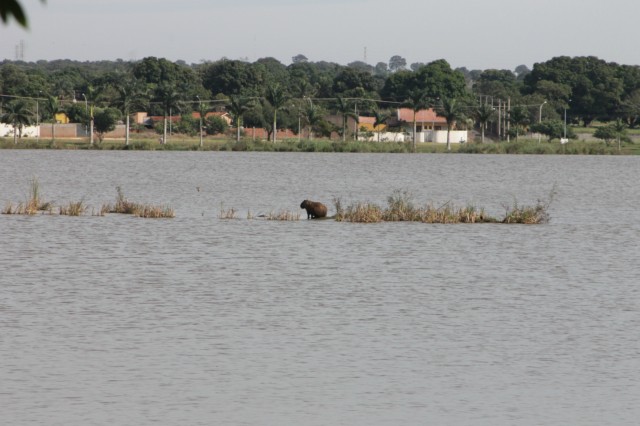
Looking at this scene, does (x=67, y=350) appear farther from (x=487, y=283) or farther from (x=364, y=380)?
(x=487, y=283)

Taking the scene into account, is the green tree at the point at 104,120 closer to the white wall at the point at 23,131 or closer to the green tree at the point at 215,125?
the white wall at the point at 23,131

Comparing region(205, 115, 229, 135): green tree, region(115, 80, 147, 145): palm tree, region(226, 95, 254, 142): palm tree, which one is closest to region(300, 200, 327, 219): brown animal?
region(115, 80, 147, 145): palm tree

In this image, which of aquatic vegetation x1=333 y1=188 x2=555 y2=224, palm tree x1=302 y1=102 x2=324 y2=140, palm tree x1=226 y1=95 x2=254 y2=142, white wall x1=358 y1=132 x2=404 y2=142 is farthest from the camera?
white wall x1=358 y1=132 x2=404 y2=142

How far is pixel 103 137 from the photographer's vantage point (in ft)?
596

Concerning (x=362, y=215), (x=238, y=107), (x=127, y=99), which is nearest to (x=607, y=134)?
(x=238, y=107)

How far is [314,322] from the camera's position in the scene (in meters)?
24.2

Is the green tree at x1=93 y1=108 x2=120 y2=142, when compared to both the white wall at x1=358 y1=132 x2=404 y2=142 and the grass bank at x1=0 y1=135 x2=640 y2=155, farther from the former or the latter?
the white wall at x1=358 y1=132 x2=404 y2=142

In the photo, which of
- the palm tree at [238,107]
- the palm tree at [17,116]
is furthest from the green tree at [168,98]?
the palm tree at [17,116]

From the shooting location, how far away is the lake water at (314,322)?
17.0 meters

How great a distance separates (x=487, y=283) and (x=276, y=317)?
8.57 metres

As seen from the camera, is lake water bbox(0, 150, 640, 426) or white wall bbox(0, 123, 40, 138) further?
white wall bbox(0, 123, 40, 138)

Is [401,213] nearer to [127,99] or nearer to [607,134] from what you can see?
[127,99]

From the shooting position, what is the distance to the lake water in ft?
55.8

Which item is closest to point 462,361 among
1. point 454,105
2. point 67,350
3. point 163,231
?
point 67,350
